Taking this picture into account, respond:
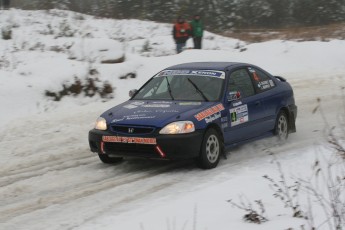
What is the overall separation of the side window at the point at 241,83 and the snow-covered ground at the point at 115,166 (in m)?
0.96

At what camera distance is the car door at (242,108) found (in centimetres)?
876

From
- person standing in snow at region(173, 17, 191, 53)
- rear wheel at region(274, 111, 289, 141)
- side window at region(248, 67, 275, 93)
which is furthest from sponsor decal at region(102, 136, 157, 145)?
person standing in snow at region(173, 17, 191, 53)

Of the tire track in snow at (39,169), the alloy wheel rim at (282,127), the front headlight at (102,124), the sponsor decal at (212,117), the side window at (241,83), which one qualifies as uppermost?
the side window at (241,83)

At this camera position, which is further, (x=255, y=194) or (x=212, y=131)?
(x=212, y=131)

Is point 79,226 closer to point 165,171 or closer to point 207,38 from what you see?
point 165,171

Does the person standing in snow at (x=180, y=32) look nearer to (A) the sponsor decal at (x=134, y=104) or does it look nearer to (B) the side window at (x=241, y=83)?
(B) the side window at (x=241, y=83)

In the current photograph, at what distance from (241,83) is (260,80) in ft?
2.15

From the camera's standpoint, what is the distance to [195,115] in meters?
8.05

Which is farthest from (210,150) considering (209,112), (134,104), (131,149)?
(134,104)

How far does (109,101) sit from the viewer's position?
1395 centimetres

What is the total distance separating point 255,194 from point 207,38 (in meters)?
24.8

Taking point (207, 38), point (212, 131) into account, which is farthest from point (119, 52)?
point (207, 38)

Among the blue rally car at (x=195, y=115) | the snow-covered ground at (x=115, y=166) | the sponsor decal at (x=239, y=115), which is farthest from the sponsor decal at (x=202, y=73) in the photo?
the snow-covered ground at (x=115, y=166)

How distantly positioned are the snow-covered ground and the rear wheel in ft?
0.62
